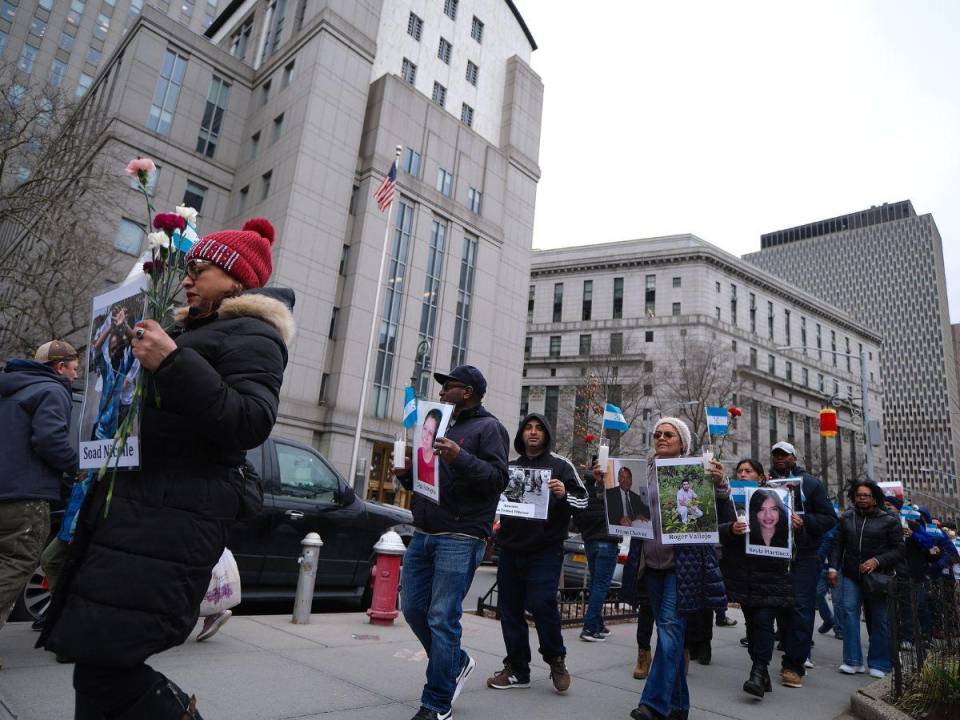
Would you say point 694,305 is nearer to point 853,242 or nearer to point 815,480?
point 815,480

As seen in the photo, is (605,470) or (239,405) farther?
(605,470)

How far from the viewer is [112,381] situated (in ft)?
7.91

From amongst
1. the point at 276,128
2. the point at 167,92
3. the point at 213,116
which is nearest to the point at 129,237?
the point at 167,92

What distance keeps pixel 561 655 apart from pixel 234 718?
253 centimetres

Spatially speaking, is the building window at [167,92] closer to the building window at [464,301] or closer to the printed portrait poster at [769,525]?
the building window at [464,301]

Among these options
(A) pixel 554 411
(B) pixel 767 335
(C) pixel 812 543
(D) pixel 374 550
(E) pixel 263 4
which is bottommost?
(D) pixel 374 550

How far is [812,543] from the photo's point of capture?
732 cm

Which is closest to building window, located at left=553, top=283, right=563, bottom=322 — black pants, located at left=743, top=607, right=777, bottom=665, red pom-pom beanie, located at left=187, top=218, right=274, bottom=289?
black pants, located at left=743, top=607, right=777, bottom=665

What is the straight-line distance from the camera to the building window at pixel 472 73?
44.7 metres

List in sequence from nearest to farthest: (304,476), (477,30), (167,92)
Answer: (304,476), (167,92), (477,30)

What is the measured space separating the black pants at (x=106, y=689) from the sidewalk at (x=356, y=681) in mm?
1949

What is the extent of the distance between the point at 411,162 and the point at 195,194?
12.3 metres

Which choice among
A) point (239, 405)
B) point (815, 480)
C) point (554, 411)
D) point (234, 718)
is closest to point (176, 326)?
point (239, 405)

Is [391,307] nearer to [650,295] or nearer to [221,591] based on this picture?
[221,591]
